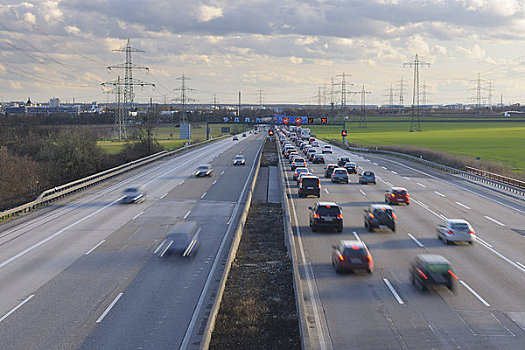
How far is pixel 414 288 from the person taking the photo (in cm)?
1969

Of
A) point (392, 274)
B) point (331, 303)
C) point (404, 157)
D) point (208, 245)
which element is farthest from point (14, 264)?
point (404, 157)

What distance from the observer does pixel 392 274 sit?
845 inches

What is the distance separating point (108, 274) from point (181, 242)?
3.67 metres

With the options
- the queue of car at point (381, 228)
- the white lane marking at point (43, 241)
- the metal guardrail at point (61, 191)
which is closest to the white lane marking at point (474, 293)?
the queue of car at point (381, 228)

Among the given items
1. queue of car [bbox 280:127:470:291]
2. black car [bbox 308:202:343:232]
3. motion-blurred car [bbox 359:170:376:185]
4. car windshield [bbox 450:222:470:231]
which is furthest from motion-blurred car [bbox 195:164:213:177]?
car windshield [bbox 450:222:470:231]

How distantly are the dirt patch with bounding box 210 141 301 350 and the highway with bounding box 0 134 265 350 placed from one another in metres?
0.81

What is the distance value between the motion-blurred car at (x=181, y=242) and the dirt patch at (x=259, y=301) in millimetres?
2057

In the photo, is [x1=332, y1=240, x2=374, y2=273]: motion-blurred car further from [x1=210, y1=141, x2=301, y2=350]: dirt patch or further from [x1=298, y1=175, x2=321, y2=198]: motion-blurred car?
[x1=298, y1=175, x2=321, y2=198]: motion-blurred car

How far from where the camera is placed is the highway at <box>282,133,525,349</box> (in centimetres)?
1516

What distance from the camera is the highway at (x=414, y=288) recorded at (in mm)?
15164

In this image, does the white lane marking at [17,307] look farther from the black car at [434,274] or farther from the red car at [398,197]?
the red car at [398,197]

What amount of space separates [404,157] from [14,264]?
222ft

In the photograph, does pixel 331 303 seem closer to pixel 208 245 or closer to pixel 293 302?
pixel 293 302

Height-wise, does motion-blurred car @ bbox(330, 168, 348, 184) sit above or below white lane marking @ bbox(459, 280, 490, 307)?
above
